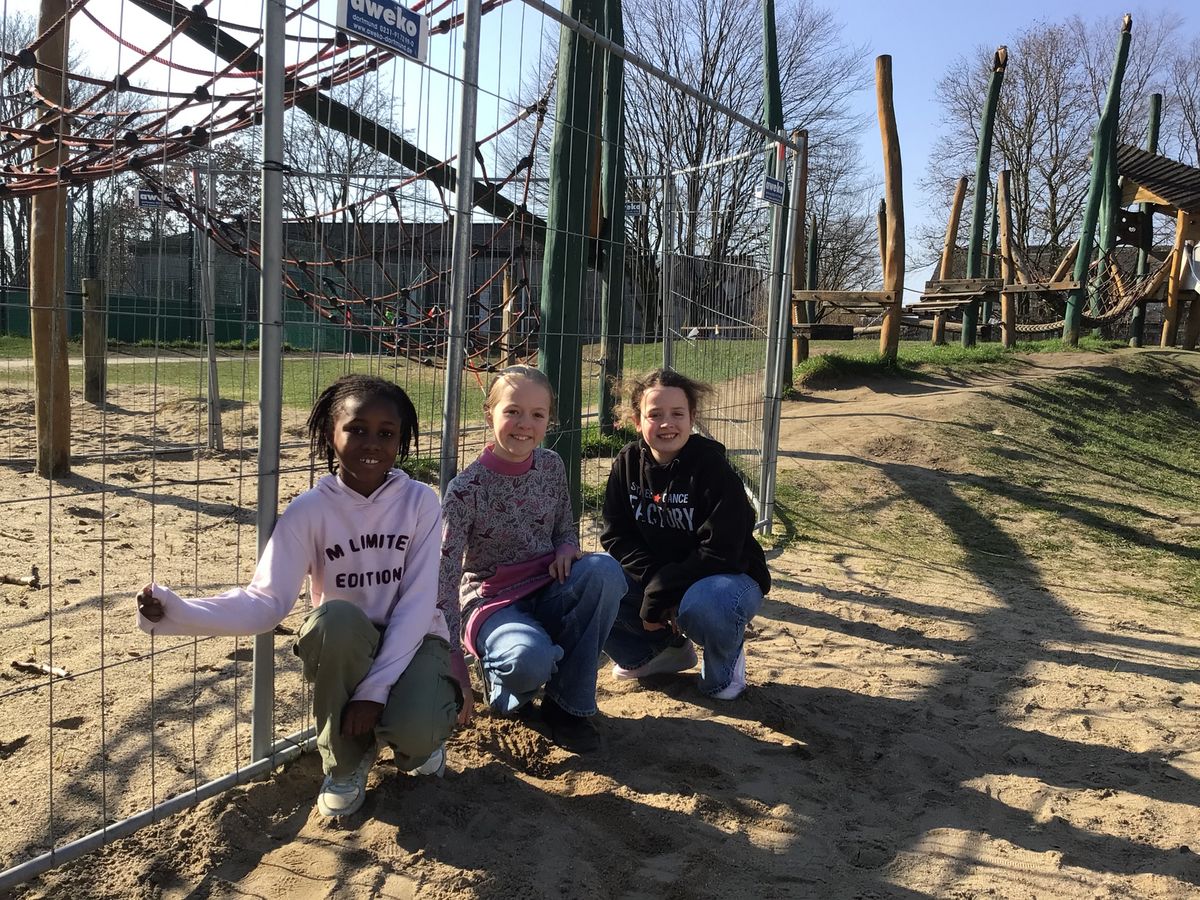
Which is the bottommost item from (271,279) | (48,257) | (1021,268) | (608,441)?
(608,441)

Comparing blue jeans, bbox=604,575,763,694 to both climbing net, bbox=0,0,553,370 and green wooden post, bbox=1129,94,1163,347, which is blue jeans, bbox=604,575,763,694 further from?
green wooden post, bbox=1129,94,1163,347

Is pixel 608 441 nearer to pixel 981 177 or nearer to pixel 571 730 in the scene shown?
pixel 571 730

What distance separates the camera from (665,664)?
141 inches

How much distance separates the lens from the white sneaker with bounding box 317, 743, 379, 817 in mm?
2393

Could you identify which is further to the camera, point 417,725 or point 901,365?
point 901,365

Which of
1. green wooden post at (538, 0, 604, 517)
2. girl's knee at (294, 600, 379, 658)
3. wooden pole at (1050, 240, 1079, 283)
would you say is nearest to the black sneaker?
girl's knee at (294, 600, 379, 658)

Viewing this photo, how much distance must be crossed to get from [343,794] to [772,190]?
4227 mm

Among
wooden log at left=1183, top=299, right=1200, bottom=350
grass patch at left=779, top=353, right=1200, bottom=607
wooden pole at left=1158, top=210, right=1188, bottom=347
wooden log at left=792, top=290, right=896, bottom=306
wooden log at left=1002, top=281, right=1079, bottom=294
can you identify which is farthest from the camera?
wooden log at left=1183, top=299, right=1200, bottom=350

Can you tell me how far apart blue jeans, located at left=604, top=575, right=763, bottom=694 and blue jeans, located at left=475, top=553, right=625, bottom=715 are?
385mm

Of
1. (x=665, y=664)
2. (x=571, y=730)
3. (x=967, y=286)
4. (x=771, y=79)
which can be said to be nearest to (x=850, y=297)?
(x=771, y=79)

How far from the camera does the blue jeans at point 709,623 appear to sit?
10.5 feet

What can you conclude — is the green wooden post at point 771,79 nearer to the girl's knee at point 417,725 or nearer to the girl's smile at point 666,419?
the girl's smile at point 666,419

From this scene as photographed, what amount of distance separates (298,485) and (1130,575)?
5631mm

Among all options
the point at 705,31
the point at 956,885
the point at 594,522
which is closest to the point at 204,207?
the point at 594,522
